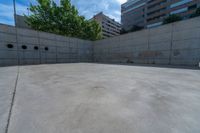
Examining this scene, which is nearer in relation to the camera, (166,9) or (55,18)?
(55,18)

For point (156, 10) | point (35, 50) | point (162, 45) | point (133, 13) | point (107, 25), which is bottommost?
point (35, 50)

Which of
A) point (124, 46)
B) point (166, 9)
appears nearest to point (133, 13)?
point (166, 9)

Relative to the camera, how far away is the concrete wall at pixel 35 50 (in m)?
8.59

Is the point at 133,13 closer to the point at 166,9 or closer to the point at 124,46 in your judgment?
the point at 166,9

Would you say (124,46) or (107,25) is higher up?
(107,25)

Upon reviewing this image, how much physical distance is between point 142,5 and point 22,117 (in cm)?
5123

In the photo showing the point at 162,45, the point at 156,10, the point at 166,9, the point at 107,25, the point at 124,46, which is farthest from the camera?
the point at 107,25

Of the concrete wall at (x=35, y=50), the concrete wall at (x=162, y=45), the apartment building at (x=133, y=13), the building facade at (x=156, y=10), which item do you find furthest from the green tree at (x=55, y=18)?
the apartment building at (x=133, y=13)

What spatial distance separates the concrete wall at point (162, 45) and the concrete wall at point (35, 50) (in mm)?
5136

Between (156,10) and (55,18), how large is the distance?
1454 inches

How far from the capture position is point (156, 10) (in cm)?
3612

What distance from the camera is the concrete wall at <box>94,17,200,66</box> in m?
7.55

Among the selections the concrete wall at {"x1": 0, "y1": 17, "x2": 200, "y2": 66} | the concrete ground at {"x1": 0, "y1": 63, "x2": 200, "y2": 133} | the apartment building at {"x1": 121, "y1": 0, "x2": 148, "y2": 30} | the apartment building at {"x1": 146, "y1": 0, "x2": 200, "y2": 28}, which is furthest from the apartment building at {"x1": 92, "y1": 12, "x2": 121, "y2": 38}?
the concrete ground at {"x1": 0, "y1": 63, "x2": 200, "y2": 133}

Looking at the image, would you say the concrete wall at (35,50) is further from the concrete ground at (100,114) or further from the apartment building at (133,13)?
the apartment building at (133,13)
